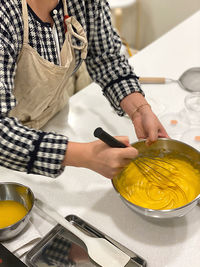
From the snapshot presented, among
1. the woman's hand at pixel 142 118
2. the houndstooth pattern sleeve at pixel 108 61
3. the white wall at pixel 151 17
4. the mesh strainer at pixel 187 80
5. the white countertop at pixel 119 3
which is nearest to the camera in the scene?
the woman's hand at pixel 142 118

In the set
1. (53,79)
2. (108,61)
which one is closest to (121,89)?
(108,61)

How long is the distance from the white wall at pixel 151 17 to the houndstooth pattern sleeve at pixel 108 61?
1.92 metres

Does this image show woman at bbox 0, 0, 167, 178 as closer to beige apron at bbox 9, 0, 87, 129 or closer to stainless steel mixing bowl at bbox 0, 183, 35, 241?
beige apron at bbox 9, 0, 87, 129

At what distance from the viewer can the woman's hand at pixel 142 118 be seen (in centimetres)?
98

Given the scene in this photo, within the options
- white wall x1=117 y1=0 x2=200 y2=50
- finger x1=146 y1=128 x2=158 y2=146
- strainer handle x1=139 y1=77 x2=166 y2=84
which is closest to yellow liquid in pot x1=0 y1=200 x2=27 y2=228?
finger x1=146 y1=128 x2=158 y2=146

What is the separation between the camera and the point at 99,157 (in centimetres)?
79

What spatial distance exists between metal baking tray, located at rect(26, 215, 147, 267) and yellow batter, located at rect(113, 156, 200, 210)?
126 mm

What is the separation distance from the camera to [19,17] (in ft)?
2.75

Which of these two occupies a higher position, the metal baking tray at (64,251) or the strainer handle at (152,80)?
the strainer handle at (152,80)

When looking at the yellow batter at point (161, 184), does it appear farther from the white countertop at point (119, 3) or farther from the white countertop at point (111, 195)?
the white countertop at point (119, 3)

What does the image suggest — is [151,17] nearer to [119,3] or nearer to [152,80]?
[119,3]

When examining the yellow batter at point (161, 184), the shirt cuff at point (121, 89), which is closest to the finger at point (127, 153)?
the yellow batter at point (161, 184)

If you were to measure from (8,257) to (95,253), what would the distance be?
199 mm

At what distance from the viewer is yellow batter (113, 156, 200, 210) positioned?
84 cm
